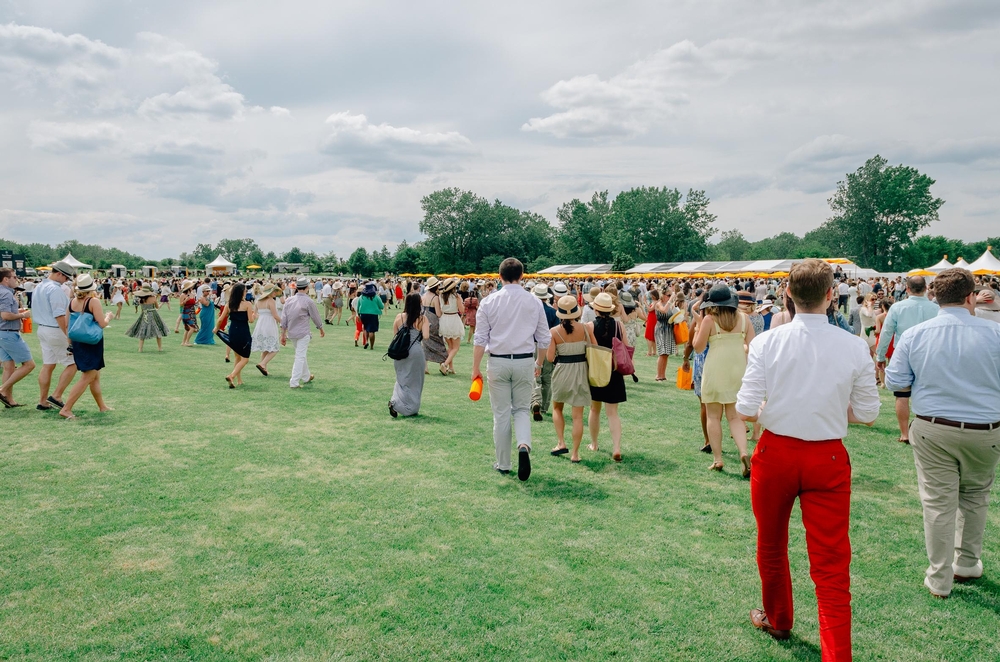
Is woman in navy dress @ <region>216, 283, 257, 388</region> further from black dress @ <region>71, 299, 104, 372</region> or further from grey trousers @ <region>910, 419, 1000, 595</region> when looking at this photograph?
grey trousers @ <region>910, 419, 1000, 595</region>

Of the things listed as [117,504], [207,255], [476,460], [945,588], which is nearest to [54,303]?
[117,504]

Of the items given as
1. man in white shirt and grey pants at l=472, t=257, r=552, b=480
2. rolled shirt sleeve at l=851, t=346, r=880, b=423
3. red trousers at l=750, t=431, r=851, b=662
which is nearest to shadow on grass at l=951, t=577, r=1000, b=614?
red trousers at l=750, t=431, r=851, b=662

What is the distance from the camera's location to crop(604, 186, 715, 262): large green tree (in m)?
90.8

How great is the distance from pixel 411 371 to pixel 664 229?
287 feet

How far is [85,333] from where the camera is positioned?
8094mm

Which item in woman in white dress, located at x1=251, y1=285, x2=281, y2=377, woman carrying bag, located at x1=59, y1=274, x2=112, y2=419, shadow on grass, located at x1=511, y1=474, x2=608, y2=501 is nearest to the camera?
shadow on grass, located at x1=511, y1=474, x2=608, y2=501

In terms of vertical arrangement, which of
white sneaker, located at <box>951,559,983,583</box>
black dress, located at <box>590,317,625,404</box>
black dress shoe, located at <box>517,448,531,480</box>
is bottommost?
white sneaker, located at <box>951,559,983,583</box>

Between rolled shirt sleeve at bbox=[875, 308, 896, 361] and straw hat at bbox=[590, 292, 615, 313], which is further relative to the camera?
rolled shirt sleeve at bbox=[875, 308, 896, 361]

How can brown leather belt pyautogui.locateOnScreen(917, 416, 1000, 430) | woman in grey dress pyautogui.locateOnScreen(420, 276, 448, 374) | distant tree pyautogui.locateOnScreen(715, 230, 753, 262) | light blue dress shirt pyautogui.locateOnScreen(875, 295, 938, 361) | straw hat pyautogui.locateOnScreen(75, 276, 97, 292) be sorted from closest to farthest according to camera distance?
1. brown leather belt pyautogui.locateOnScreen(917, 416, 1000, 430)
2. light blue dress shirt pyautogui.locateOnScreen(875, 295, 938, 361)
3. straw hat pyautogui.locateOnScreen(75, 276, 97, 292)
4. woman in grey dress pyautogui.locateOnScreen(420, 276, 448, 374)
5. distant tree pyautogui.locateOnScreen(715, 230, 753, 262)

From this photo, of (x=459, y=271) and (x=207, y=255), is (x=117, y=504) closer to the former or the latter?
(x=459, y=271)

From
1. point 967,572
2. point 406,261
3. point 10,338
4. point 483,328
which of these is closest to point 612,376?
point 483,328

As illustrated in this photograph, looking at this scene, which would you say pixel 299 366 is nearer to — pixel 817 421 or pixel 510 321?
pixel 510 321

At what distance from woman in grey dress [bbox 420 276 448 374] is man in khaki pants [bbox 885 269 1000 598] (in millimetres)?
9240

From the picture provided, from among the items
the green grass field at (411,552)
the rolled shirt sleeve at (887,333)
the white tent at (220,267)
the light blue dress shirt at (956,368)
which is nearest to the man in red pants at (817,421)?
the green grass field at (411,552)
